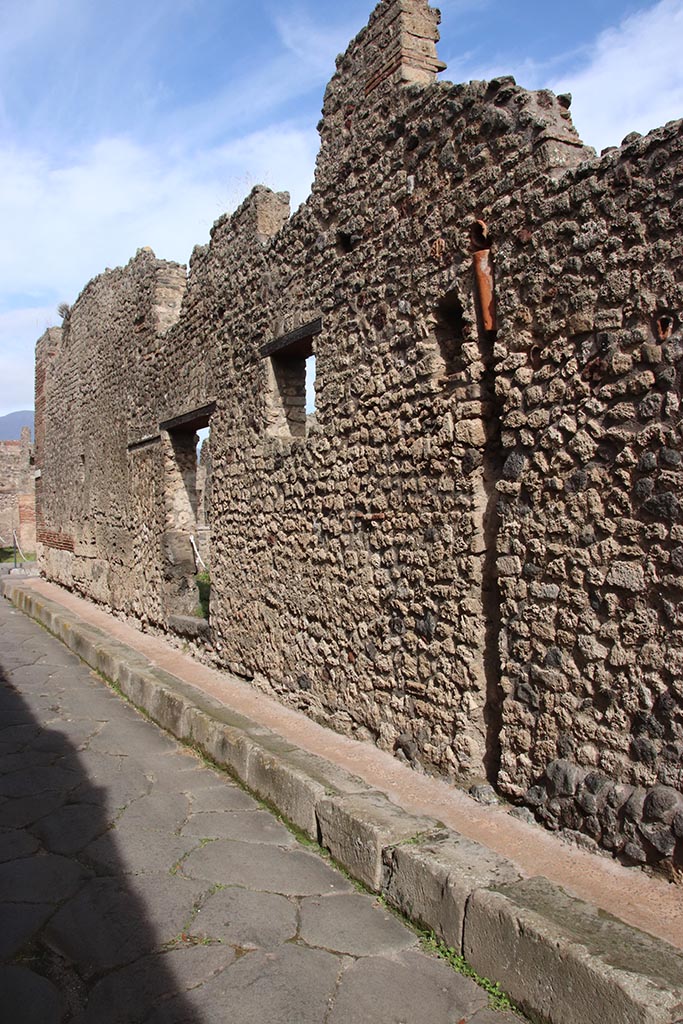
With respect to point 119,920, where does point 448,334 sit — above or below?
above

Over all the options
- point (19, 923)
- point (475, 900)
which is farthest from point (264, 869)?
point (475, 900)

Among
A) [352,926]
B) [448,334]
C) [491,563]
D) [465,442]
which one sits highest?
[448,334]

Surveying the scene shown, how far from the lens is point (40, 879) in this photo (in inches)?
126

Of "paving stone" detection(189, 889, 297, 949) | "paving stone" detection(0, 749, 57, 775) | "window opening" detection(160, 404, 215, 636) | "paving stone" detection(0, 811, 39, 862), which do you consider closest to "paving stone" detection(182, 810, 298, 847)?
"paving stone" detection(189, 889, 297, 949)

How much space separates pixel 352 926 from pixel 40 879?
1288 mm

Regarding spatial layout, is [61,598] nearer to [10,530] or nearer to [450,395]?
[450,395]

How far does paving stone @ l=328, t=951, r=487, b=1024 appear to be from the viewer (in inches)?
91.4

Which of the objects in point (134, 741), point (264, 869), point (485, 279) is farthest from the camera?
point (134, 741)

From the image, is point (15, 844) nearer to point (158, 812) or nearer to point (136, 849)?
point (136, 849)

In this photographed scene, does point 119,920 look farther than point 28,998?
Yes

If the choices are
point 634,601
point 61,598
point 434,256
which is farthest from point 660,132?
point 61,598

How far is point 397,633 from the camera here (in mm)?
4281

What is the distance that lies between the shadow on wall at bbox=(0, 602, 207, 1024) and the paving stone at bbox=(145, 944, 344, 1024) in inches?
1.7

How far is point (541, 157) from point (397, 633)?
7.86ft
